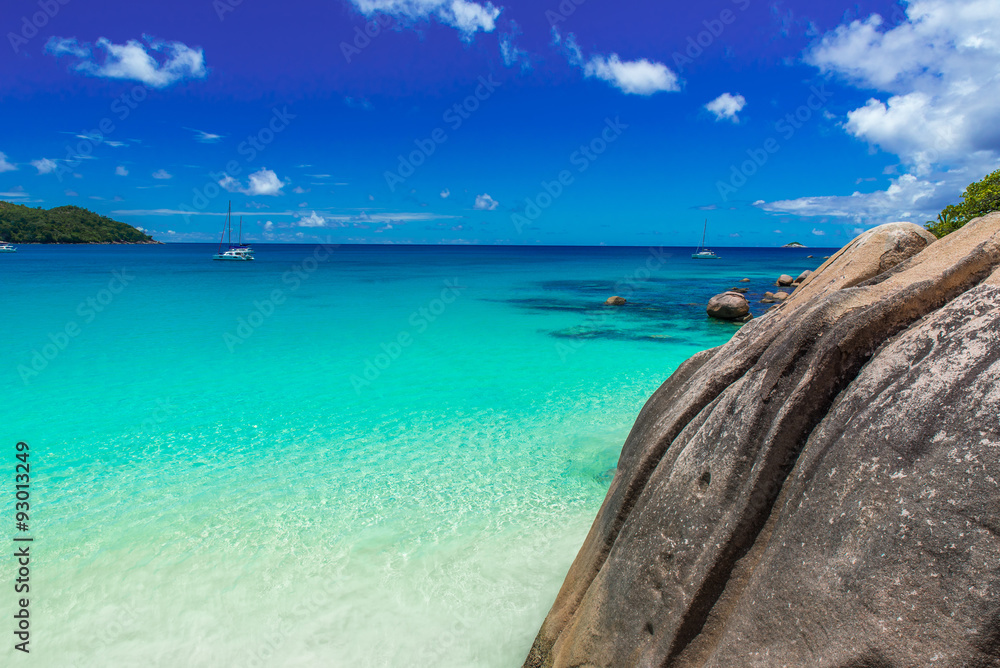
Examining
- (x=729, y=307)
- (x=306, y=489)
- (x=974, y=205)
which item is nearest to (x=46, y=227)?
(x=729, y=307)

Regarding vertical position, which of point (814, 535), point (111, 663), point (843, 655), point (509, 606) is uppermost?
point (814, 535)

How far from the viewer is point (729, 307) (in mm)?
30969

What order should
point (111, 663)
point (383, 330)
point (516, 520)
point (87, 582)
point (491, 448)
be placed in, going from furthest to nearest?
point (383, 330), point (491, 448), point (516, 520), point (87, 582), point (111, 663)

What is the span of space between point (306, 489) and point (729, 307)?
90.5 ft

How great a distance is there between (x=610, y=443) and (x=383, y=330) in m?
18.4

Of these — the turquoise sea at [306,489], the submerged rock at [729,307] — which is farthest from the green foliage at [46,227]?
the submerged rock at [729,307]

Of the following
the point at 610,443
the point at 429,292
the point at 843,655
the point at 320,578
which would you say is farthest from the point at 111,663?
the point at 429,292

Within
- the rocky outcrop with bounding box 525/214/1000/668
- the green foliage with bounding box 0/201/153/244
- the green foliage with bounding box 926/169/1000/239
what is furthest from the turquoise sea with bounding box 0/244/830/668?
the green foliage with bounding box 0/201/153/244

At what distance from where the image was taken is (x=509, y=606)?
6.43 meters

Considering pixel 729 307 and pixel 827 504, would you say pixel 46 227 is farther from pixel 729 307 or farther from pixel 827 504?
pixel 827 504

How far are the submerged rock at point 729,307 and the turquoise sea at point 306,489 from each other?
849 cm

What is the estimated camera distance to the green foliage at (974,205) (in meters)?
11.0

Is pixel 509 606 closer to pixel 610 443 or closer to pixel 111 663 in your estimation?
pixel 111 663

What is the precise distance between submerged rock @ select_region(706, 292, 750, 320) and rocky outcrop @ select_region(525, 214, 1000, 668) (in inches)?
1080
